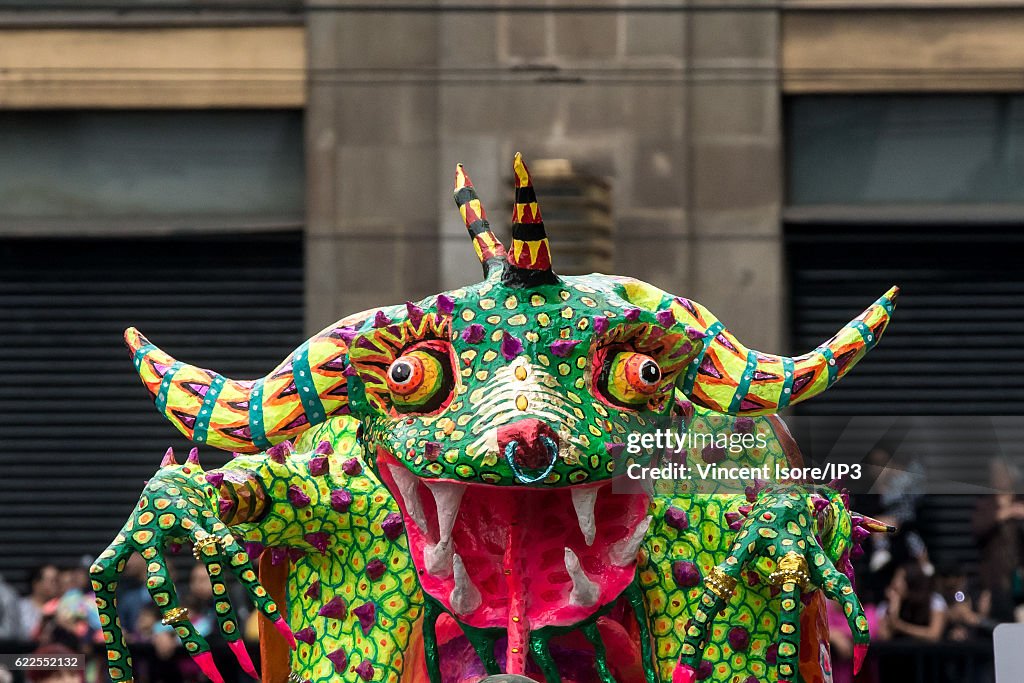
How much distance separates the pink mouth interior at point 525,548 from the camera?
4.17 meters

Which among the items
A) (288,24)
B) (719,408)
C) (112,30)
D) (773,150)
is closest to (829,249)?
(773,150)

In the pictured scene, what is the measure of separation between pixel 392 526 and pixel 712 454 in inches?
30.3

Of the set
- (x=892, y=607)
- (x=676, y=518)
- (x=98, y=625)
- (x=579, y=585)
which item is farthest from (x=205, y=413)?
(x=98, y=625)

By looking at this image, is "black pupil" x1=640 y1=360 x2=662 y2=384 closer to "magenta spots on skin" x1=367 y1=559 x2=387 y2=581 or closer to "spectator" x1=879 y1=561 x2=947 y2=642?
"magenta spots on skin" x1=367 y1=559 x2=387 y2=581

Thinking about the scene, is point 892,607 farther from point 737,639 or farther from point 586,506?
point 586,506

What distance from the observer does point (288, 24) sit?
12.0m

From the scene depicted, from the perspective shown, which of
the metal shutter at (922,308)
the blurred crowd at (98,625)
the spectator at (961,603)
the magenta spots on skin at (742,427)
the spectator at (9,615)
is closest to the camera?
the magenta spots on skin at (742,427)

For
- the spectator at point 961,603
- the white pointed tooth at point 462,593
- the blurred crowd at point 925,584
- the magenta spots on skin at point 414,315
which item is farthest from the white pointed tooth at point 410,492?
the spectator at point 961,603

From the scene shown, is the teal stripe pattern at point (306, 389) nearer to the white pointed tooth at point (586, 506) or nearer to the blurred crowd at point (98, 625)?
the white pointed tooth at point (586, 506)

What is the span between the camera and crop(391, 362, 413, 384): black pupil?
4113 mm

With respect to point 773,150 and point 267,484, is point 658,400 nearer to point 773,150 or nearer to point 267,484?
point 267,484

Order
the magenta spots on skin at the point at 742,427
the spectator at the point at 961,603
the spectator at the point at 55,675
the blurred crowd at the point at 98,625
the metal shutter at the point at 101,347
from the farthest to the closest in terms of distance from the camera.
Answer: the metal shutter at the point at 101,347 < the blurred crowd at the point at 98,625 < the spectator at the point at 55,675 < the spectator at the point at 961,603 < the magenta spots on skin at the point at 742,427

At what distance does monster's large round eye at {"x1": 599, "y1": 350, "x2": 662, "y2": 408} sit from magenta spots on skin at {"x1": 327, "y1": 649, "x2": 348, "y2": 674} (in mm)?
947

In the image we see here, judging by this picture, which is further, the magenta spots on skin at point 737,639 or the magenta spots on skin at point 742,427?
the magenta spots on skin at point 742,427
